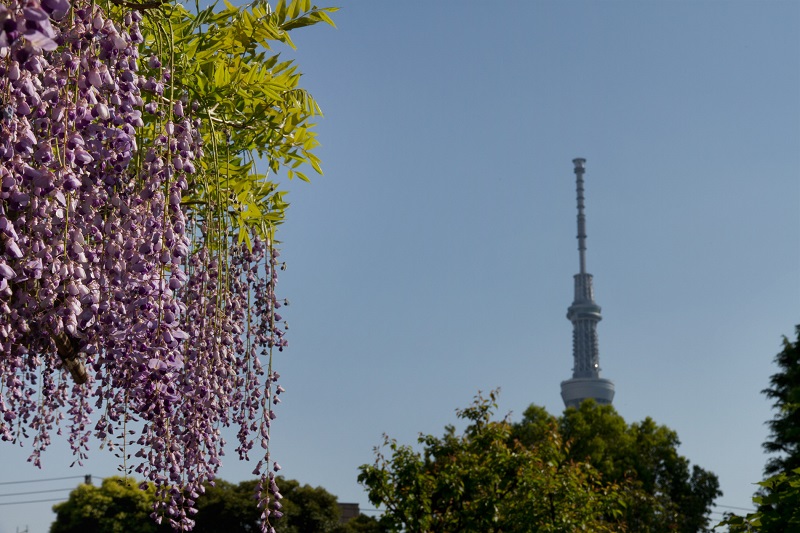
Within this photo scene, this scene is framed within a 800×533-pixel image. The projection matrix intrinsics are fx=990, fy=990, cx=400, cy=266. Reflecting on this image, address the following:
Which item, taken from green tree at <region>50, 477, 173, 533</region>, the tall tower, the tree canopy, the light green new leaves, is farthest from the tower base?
the light green new leaves

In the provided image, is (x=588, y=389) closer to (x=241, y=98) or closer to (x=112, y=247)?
(x=241, y=98)

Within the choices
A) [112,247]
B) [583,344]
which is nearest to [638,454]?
[112,247]

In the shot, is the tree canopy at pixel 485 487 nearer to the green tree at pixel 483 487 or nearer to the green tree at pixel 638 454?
the green tree at pixel 483 487

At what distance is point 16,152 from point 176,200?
93 centimetres

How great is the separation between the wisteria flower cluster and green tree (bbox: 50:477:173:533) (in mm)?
22914

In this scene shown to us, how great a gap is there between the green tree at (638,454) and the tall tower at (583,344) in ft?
306

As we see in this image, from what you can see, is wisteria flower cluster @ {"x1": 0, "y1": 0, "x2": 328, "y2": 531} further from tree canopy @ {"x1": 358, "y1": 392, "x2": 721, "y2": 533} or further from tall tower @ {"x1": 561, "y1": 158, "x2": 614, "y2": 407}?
tall tower @ {"x1": 561, "y1": 158, "x2": 614, "y2": 407}

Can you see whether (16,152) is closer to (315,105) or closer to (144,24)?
(144,24)

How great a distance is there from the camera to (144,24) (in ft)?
22.0

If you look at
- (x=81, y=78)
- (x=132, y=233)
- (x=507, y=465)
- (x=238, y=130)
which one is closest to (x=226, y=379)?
(x=238, y=130)

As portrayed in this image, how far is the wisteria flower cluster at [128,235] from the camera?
13.4ft

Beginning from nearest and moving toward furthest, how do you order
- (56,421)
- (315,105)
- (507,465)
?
(315,105) < (56,421) < (507,465)

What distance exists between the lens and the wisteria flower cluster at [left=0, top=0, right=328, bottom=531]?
407cm

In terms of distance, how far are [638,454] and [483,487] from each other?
29.6 metres
